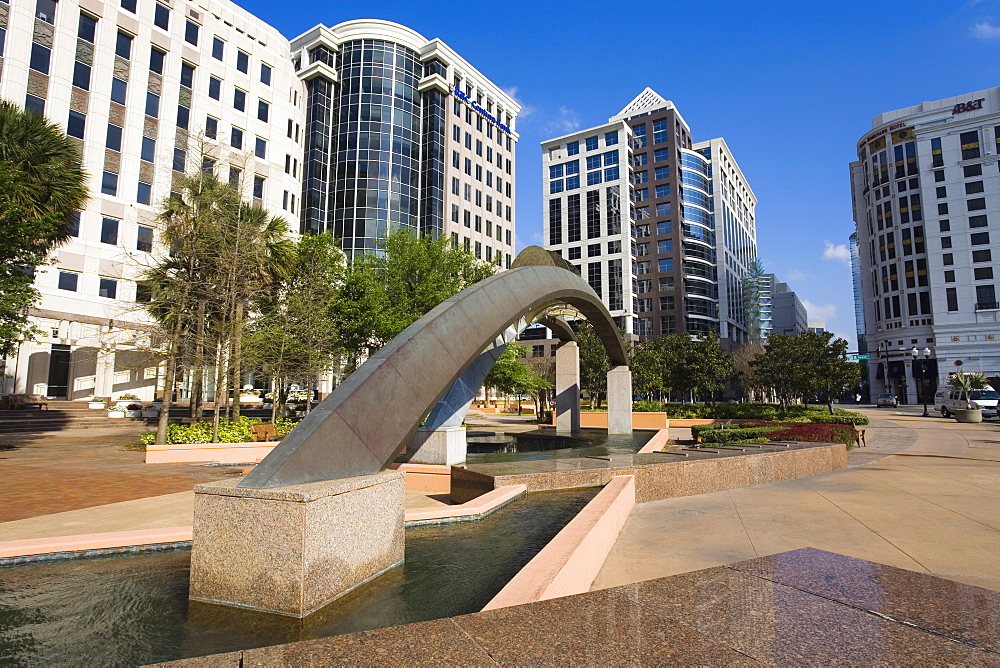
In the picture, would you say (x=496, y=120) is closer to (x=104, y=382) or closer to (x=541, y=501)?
(x=104, y=382)

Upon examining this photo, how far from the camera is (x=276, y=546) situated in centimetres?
423

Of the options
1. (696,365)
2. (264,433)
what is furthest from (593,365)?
(264,433)

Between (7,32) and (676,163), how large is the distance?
78810mm

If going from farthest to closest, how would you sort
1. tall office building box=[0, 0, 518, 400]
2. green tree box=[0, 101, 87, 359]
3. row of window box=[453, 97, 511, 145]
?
1. row of window box=[453, 97, 511, 145]
2. tall office building box=[0, 0, 518, 400]
3. green tree box=[0, 101, 87, 359]

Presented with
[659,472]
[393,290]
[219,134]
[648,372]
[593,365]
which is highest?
[219,134]

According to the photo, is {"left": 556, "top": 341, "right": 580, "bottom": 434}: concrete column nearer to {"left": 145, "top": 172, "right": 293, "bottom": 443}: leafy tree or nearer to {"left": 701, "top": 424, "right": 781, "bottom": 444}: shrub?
{"left": 701, "top": 424, "right": 781, "bottom": 444}: shrub

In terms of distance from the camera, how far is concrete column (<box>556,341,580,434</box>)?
20.9 m

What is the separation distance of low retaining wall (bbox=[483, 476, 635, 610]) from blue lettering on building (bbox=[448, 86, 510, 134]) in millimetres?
61305

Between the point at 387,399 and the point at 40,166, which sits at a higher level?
the point at 40,166

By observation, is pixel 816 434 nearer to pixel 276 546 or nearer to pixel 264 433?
pixel 276 546

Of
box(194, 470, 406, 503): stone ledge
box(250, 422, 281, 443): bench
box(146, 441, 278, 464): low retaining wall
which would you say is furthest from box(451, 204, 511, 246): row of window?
box(194, 470, 406, 503): stone ledge

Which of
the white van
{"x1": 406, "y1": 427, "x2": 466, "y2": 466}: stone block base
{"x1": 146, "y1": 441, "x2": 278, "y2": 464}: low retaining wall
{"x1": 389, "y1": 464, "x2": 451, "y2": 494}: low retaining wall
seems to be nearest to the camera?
{"x1": 389, "y1": 464, "x2": 451, "y2": 494}: low retaining wall

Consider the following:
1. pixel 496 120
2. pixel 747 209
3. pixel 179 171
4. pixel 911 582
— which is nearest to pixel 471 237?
pixel 496 120

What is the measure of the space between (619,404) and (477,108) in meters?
52.9
